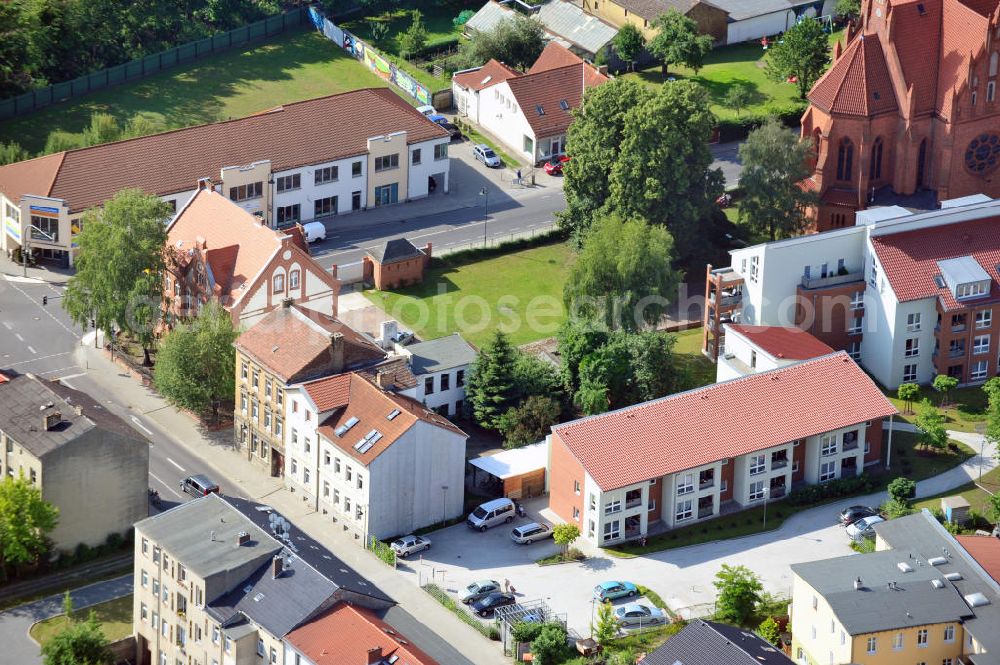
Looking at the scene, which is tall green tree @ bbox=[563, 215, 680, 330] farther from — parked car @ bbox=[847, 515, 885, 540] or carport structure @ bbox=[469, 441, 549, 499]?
parked car @ bbox=[847, 515, 885, 540]

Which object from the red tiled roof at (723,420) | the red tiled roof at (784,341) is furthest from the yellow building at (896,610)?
the red tiled roof at (784,341)

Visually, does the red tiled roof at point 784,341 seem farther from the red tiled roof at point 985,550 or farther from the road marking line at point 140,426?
the road marking line at point 140,426

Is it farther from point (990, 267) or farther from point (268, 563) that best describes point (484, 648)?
point (990, 267)

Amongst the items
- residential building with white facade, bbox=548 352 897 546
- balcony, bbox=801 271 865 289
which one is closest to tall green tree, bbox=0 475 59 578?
residential building with white facade, bbox=548 352 897 546

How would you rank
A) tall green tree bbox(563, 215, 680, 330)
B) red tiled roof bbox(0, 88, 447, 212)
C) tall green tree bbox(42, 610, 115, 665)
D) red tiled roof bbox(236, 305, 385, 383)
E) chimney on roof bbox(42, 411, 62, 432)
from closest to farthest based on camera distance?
tall green tree bbox(42, 610, 115, 665), chimney on roof bbox(42, 411, 62, 432), red tiled roof bbox(236, 305, 385, 383), tall green tree bbox(563, 215, 680, 330), red tiled roof bbox(0, 88, 447, 212)

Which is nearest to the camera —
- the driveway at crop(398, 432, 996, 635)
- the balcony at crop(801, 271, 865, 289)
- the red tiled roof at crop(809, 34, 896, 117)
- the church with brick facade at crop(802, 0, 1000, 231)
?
the driveway at crop(398, 432, 996, 635)

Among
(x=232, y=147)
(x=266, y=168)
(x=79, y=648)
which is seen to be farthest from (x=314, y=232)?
(x=79, y=648)
